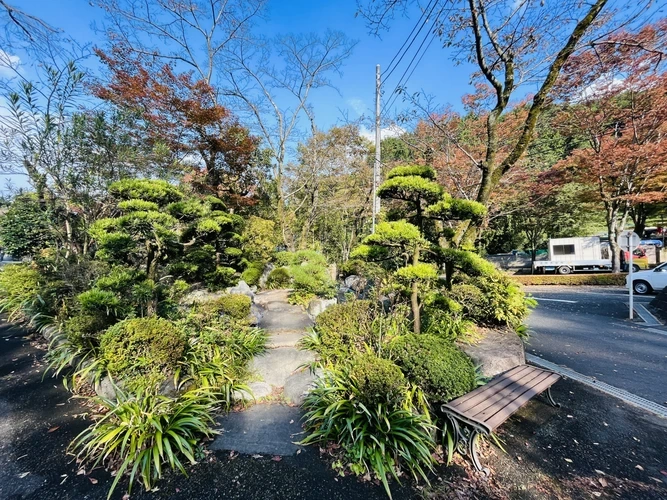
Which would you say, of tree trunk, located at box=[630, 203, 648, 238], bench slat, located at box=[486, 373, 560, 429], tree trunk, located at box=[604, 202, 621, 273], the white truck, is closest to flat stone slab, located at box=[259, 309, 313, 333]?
bench slat, located at box=[486, 373, 560, 429]

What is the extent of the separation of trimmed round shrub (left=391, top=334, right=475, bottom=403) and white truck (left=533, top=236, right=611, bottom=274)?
Answer: 15.2 meters

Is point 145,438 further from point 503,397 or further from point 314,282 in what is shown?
point 314,282

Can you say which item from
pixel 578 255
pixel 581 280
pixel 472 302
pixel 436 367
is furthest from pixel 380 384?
pixel 578 255

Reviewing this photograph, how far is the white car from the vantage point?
7677mm

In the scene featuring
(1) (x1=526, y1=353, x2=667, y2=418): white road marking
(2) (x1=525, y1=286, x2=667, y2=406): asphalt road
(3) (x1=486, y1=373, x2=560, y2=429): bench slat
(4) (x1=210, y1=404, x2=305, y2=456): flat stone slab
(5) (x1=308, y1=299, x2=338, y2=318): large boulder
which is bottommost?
(2) (x1=525, y1=286, x2=667, y2=406): asphalt road

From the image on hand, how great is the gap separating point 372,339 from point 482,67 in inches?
161

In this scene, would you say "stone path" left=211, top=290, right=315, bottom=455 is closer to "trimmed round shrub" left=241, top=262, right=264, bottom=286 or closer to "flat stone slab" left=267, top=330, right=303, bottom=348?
"flat stone slab" left=267, top=330, right=303, bottom=348

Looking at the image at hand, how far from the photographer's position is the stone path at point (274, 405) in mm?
2266

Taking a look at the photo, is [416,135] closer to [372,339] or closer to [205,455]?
[372,339]

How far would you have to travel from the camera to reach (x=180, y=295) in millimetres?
5254

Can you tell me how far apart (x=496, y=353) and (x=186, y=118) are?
8.48 m

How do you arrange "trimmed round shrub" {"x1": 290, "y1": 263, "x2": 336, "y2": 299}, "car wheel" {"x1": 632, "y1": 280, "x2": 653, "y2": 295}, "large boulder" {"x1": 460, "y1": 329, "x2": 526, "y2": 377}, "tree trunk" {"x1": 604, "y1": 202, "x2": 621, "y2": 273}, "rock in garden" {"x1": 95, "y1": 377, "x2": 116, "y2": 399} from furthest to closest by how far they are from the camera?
1. "tree trunk" {"x1": 604, "y1": 202, "x2": 621, "y2": 273}
2. "car wheel" {"x1": 632, "y1": 280, "x2": 653, "y2": 295}
3. "trimmed round shrub" {"x1": 290, "y1": 263, "x2": 336, "y2": 299}
4. "large boulder" {"x1": 460, "y1": 329, "x2": 526, "y2": 377}
5. "rock in garden" {"x1": 95, "y1": 377, "x2": 116, "y2": 399}

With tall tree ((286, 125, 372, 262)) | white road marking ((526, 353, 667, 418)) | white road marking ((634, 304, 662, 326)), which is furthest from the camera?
tall tree ((286, 125, 372, 262))

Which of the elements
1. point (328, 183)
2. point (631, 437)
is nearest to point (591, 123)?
point (328, 183)
